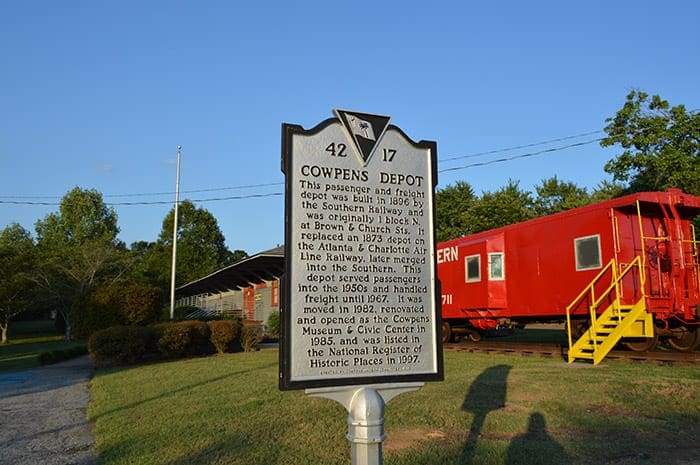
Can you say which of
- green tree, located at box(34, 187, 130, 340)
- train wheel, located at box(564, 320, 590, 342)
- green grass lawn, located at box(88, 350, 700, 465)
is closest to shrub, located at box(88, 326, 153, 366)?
green grass lawn, located at box(88, 350, 700, 465)

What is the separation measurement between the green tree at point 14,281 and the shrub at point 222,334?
25.8 meters

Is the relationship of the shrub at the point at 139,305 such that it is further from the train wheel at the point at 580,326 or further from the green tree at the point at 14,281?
the green tree at the point at 14,281

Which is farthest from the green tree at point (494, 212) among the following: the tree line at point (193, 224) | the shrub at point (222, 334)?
the shrub at point (222, 334)

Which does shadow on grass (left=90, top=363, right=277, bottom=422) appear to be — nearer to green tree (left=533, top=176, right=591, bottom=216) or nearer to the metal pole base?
the metal pole base

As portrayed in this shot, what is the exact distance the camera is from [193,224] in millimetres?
67312

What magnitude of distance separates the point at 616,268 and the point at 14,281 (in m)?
38.0

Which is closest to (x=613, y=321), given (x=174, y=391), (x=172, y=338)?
(x=174, y=391)

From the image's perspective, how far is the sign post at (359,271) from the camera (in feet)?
11.3

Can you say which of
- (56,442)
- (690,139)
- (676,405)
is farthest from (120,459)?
(690,139)

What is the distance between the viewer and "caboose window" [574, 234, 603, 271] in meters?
13.9

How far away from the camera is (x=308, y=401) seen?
8.79 meters

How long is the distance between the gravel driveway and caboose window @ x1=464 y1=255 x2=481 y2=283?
1149cm

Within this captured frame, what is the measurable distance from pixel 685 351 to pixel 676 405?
296 inches

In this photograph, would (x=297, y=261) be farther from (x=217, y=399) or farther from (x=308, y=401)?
(x=217, y=399)
